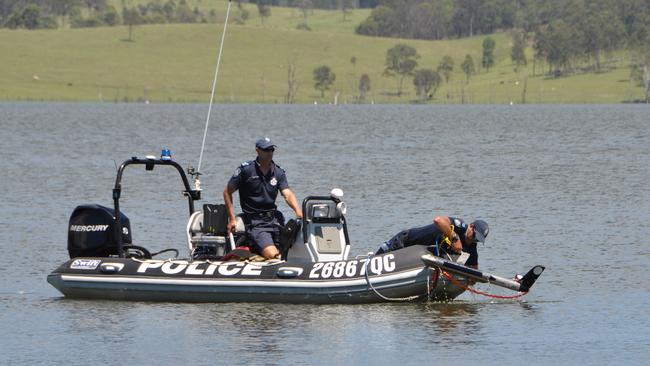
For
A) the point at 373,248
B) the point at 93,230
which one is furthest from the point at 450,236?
the point at 373,248

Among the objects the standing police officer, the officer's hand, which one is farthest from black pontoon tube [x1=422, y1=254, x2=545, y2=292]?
the standing police officer

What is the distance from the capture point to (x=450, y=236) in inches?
747

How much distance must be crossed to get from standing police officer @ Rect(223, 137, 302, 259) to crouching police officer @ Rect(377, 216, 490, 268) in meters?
1.53

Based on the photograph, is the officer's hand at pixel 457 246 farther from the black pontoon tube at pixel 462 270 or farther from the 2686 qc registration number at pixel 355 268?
the 2686 qc registration number at pixel 355 268

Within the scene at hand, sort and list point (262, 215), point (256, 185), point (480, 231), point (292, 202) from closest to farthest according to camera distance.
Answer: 1. point (480, 231)
2. point (292, 202)
3. point (256, 185)
4. point (262, 215)

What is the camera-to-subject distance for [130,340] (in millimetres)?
17438

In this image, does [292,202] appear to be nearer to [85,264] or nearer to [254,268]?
[254,268]

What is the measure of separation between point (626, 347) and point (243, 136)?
228 ft

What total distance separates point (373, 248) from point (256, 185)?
776cm

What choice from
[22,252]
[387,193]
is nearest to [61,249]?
[22,252]

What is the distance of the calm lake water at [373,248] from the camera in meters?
16.9

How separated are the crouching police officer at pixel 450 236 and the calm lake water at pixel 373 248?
0.83 meters

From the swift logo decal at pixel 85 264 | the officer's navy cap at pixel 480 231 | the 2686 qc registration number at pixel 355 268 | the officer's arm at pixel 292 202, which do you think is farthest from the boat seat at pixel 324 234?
the swift logo decal at pixel 85 264

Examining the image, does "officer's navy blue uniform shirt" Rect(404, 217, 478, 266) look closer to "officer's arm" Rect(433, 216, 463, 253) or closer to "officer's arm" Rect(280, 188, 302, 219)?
"officer's arm" Rect(433, 216, 463, 253)
